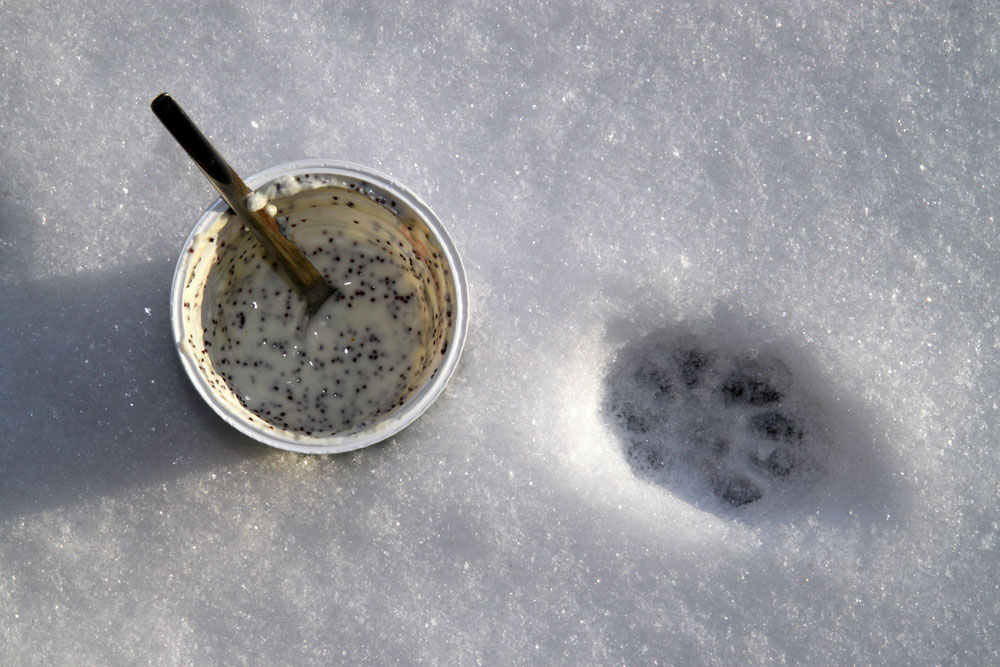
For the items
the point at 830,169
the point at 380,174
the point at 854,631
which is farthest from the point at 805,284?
the point at 380,174

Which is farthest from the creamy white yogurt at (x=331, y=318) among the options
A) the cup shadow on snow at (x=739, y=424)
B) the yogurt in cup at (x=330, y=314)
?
the cup shadow on snow at (x=739, y=424)

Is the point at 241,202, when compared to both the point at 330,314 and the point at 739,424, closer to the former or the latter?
the point at 330,314

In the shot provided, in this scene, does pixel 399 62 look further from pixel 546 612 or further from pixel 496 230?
pixel 546 612

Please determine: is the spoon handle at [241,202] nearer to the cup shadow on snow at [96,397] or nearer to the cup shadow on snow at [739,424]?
the cup shadow on snow at [96,397]

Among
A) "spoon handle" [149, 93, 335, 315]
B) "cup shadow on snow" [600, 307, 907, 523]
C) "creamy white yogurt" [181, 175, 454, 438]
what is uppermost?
"spoon handle" [149, 93, 335, 315]

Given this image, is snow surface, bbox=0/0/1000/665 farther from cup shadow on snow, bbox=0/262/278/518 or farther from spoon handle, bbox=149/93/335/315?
spoon handle, bbox=149/93/335/315

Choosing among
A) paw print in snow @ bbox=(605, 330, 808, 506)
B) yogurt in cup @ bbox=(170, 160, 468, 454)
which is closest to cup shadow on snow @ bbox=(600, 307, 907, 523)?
paw print in snow @ bbox=(605, 330, 808, 506)
